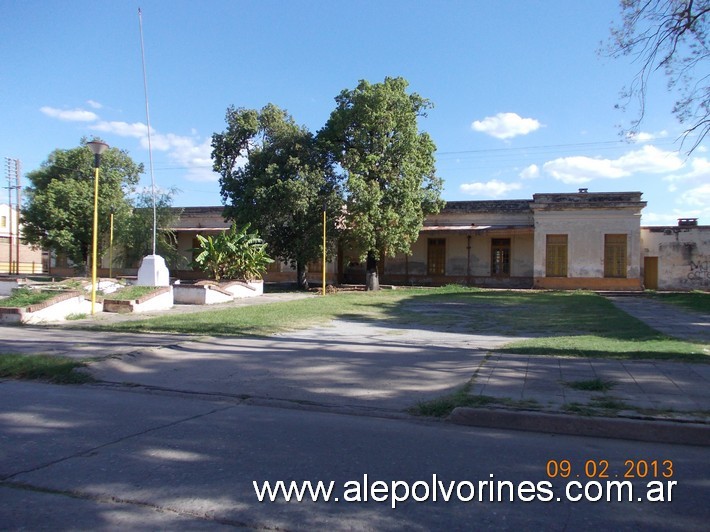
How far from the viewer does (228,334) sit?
12.7 metres

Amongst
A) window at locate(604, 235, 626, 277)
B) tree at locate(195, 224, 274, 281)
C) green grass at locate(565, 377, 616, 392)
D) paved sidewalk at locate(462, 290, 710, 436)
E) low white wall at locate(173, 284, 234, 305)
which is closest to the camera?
Answer: paved sidewalk at locate(462, 290, 710, 436)

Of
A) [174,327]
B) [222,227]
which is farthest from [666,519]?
[222,227]

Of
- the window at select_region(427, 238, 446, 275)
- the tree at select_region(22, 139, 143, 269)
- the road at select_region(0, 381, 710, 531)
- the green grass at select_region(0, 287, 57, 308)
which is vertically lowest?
the road at select_region(0, 381, 710, 531)

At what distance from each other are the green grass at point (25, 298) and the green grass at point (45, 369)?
24.6 feet

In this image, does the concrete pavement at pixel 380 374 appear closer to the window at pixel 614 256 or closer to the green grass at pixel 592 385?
the green grass at pixel 592 385

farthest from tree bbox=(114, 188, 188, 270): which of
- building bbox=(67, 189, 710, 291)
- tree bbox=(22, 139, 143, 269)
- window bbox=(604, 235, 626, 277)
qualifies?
window bbox=(604, 235, 626, 277)

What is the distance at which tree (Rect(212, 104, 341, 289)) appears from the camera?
91.2 feet

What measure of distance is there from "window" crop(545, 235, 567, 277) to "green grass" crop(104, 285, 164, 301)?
22925 mm

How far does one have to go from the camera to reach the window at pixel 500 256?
35.7 metres

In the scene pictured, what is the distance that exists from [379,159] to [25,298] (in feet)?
59.0

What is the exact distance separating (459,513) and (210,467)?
2.04m

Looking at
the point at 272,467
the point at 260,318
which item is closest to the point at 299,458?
the point at 272,467

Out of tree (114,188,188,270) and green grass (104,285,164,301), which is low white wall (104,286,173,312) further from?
tree (114,188,188,270)

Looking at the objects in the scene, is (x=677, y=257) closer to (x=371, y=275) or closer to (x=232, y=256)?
(x=371, y=275)
